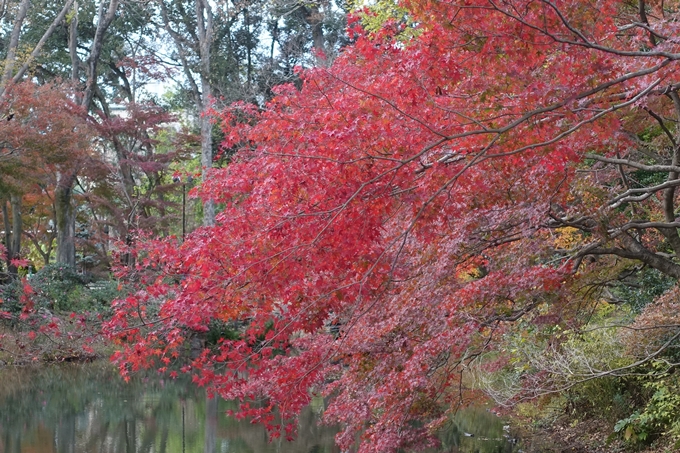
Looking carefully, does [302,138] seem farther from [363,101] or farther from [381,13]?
→ [381,13]

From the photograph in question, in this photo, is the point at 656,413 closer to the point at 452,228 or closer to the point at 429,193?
the point at 452,228

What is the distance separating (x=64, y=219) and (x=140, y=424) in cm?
1079

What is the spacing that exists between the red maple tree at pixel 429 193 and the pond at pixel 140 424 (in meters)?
3.57

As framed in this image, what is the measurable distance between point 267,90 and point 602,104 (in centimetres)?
2192

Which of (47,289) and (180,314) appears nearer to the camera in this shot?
(180,314)

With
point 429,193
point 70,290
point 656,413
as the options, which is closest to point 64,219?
point 70,290

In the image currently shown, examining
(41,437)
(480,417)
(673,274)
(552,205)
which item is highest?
(552,205)

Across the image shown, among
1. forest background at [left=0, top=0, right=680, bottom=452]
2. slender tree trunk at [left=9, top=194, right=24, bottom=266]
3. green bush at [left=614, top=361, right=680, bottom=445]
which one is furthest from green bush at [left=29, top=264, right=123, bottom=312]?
green bush at [left=614, top=361, right=680, bottom=445]

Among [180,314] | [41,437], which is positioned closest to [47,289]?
[41,437]

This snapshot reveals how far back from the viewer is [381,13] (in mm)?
20656

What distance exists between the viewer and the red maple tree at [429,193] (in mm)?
5199

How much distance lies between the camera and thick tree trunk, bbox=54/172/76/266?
23070mm

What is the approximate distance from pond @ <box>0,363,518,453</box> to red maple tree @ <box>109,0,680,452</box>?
3569 millimetres

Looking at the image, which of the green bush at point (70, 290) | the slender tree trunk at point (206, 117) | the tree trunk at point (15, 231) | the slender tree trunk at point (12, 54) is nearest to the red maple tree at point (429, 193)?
the slender tree trunk at point (12, 54)
